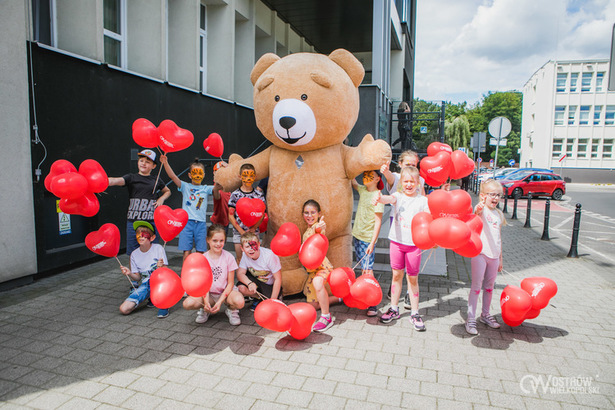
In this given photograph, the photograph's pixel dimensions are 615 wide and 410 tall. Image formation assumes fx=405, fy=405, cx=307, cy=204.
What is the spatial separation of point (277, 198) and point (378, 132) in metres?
6.05

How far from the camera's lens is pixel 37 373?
3410 mm

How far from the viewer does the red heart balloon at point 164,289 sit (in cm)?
383

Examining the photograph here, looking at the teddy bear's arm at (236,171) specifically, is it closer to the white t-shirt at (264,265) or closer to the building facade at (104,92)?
the white t-shirt at (264,265)

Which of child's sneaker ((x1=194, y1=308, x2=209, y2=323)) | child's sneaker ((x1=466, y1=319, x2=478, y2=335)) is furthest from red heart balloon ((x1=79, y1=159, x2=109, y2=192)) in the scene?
child's sneaker ((x1=466, y1=319, x2=478, y2=335))

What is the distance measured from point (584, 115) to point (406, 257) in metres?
45.9

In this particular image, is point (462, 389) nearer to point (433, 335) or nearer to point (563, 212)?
point (433, 335)

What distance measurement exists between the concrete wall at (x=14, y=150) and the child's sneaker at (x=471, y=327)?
19.1 feet

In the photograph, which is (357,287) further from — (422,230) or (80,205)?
(80,205)

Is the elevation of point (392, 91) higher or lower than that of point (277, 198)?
higher

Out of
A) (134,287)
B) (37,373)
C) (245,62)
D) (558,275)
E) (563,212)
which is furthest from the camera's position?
(563,212)

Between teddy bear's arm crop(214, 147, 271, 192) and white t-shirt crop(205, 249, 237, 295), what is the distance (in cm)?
118

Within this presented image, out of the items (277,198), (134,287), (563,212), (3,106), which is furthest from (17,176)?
(563,212)

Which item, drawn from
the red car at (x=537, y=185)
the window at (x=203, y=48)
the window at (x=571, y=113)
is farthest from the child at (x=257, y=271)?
the window at (x=571, y=113)

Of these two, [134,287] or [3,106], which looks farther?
[3,106]
